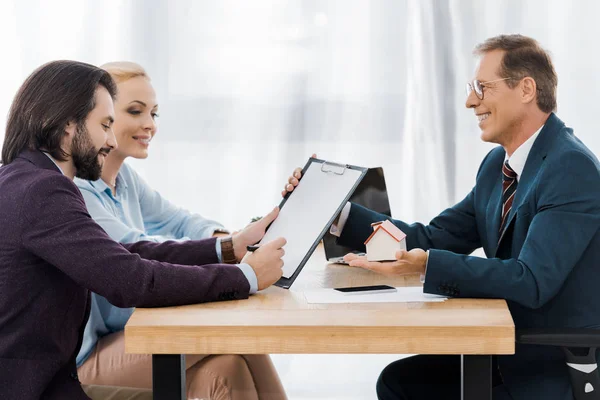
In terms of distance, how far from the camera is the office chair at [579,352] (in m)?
1.73

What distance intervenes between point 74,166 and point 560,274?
44.8 inches

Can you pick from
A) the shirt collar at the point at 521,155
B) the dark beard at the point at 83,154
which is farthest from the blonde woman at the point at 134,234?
the shirt collar at the point at 521,155

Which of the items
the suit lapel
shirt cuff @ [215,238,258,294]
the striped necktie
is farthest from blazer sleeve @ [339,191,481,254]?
shirt cuff @ [215,238,258,294]

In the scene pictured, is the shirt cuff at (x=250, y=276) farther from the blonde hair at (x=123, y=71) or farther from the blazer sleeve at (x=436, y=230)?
the blonde hair at (x=123, y=71)

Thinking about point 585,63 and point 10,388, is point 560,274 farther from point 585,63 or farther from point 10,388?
point 585,63

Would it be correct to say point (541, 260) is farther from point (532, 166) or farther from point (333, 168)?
point (333, 168)

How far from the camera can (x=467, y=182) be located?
355 cm

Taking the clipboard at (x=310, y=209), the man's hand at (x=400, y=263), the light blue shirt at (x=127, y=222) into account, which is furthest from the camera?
the light blue shirt at (x=127, y=222)

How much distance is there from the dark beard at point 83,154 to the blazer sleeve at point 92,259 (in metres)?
0.15

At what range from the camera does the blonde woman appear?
2.15 metres

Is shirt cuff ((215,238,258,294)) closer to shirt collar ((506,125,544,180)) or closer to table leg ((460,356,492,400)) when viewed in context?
table leg ((460,356,492,400))

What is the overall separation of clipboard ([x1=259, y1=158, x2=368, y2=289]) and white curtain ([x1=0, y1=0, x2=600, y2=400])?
4.53 ft

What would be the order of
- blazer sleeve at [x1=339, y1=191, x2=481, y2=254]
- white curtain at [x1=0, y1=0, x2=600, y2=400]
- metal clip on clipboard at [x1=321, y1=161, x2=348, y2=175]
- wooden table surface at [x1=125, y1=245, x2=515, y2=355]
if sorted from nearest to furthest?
wooden table surface at [x1=125, y1=245, x2=515, y2=355]
metal clip on clipboard at [x1=321, y1=161, x2=348, y2=175]
blazer sleeve at [x1=339, y1=191, x2=481, y2=254]
white curtain at [x1=0, y1=0, x2=600, y2=400]

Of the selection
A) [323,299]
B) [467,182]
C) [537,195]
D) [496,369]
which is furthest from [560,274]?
[467,182]
